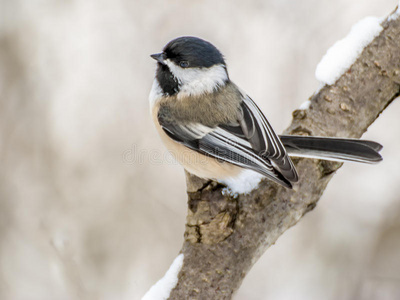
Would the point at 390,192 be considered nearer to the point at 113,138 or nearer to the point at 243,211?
the point at 243,211

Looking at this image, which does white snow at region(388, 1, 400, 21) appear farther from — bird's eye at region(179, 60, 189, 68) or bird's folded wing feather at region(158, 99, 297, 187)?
bird's eye at region(179, 60, 189, 68)

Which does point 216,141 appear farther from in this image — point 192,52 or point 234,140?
point 192,52

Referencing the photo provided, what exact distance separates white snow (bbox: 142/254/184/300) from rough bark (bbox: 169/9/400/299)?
0.02 m

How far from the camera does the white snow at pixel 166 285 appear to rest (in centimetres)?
166

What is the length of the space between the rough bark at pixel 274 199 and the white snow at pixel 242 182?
0.11 ft

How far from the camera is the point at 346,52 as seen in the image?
2.24m

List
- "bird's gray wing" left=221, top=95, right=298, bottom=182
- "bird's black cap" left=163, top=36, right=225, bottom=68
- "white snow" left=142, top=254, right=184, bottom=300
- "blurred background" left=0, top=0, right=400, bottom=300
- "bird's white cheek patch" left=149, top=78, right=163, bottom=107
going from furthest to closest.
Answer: "blurred background" left=0, top=0, right=400, bottom=300
"bird's white cheek patch" left=149, top=78, right=163, bottom=107
"bird's black cap" left=163, top=36, right=225, bottom=68
"bird's gray wing" left=221, top=95, right=298, bottom=182
"white snow" left=142, top=254, right=184, bottom=300

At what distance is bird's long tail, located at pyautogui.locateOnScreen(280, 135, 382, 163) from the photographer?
6.04 ft

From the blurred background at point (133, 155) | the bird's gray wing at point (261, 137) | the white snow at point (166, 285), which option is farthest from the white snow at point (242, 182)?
the blurred background at point (133, 155)

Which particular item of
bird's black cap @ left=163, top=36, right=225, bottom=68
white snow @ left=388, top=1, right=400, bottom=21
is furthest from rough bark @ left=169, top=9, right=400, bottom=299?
bird's black cap @ left=163, top=36, right=225, bottom=68

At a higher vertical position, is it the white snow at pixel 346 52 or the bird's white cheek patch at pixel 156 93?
the white snow at pixel 346 52

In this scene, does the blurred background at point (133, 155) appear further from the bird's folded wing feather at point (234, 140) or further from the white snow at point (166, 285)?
the white snow at point (166, 285)

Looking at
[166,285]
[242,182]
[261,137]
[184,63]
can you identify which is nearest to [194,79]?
[184,63]

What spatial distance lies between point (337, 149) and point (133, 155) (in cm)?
211
